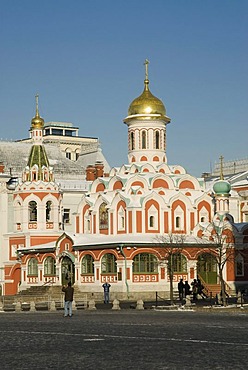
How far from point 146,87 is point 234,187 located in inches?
592

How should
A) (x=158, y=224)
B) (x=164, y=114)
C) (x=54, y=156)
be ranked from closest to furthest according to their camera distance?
(x=158, y=224) < (x=164, y=114) < (x=54, y=156)

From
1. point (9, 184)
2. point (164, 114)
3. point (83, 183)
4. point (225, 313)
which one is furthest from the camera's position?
point (83, 183)

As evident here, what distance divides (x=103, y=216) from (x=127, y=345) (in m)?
38.9

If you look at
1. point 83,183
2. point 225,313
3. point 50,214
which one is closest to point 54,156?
point 83,183

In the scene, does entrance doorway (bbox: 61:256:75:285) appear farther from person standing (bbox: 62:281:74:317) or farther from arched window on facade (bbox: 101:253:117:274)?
person standing (bbox: 62:281:74:317)

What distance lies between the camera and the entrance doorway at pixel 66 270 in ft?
181

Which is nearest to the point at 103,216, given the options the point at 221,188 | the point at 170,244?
the point at 170,244

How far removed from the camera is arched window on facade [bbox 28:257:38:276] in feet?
190

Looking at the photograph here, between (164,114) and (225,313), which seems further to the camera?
(164,114)

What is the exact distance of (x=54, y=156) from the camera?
76.2 metres

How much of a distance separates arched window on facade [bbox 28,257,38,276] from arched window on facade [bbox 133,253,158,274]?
31.4ft

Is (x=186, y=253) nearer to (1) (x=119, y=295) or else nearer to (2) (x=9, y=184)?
(1) (x=119, y=295)

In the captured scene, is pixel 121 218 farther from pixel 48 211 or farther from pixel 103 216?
pixel 48 211

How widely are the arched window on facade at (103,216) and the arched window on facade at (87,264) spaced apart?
3.05m
